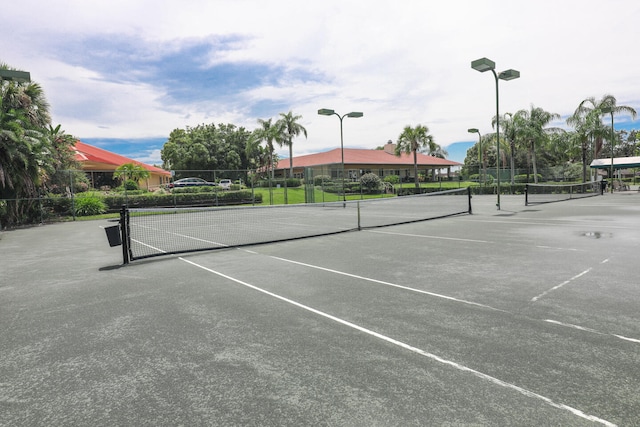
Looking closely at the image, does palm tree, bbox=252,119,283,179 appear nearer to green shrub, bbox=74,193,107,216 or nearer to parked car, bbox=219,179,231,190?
parked car, bbox=219,179,231,190

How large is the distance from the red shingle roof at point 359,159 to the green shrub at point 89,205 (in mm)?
36092

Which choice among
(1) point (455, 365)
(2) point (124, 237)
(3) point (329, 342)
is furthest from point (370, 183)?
(1) point (455, 365)

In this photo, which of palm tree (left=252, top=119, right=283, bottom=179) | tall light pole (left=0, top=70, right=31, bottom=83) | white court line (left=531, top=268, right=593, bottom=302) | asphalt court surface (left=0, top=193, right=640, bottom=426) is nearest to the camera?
asphalt court surface (left=0, top=193, right=640, bottom=426)

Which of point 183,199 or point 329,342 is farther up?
point 183,199

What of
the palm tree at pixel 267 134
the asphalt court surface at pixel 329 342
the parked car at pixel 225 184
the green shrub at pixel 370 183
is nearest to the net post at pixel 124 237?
the asphalt court surface at pixel 329 342

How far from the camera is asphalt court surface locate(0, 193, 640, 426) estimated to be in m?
3.21

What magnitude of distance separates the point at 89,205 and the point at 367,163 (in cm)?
4198

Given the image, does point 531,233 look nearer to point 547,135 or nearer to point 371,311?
point 371,311

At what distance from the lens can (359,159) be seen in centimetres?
6231

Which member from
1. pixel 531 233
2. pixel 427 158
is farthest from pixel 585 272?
pixel 427 158

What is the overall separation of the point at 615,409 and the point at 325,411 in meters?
2.28

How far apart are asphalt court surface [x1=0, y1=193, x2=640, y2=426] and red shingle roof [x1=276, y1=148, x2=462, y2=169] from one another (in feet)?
172

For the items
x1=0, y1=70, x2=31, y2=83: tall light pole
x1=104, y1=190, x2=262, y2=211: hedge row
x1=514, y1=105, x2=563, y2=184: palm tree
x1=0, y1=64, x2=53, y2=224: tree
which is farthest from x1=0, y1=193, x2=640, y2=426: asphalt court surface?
x1=514, y1=105, x2=563, y2=184: palm tree

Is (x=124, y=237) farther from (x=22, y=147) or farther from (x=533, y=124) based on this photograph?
(x=533, y=124)
